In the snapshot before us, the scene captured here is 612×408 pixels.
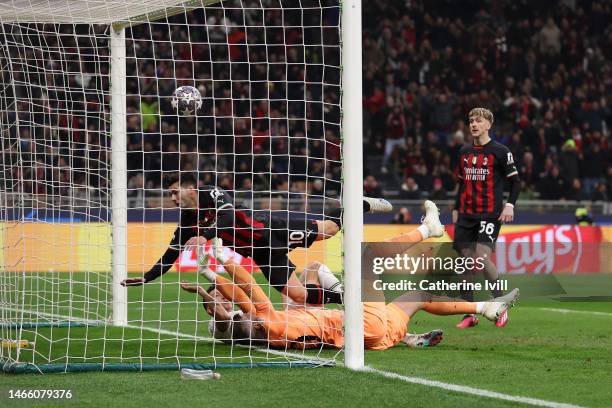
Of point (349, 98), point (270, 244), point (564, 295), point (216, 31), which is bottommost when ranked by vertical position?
point (564, 295)

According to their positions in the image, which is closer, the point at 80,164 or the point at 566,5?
the point at 80,164

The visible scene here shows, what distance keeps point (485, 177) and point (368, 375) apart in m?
4.37

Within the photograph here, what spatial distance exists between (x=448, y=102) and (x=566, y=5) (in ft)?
19.7

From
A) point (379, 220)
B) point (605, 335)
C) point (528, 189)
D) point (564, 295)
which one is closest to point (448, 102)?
point (528, 189)

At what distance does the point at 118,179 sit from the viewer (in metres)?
11.2

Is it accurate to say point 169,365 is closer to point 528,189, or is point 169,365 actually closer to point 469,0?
point 528,189

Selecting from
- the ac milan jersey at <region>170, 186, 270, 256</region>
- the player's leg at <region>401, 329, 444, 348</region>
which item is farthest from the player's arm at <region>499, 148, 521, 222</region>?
the ac milan jersey at <region>170, 186, 270, 256</region>

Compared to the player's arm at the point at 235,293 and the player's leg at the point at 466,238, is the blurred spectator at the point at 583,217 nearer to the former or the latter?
the player's leg at the point at 466,238

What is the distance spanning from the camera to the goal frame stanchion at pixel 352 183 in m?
7.62

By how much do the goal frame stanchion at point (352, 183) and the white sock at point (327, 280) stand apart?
168 cm

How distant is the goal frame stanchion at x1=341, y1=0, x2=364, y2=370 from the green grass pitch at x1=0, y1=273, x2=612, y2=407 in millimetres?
269

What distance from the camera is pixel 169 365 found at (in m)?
7.68

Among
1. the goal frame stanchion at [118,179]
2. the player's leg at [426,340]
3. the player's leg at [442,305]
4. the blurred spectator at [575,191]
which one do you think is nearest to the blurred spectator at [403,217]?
the blurred spectator at [575,191]

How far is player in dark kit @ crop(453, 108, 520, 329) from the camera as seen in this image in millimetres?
10992
